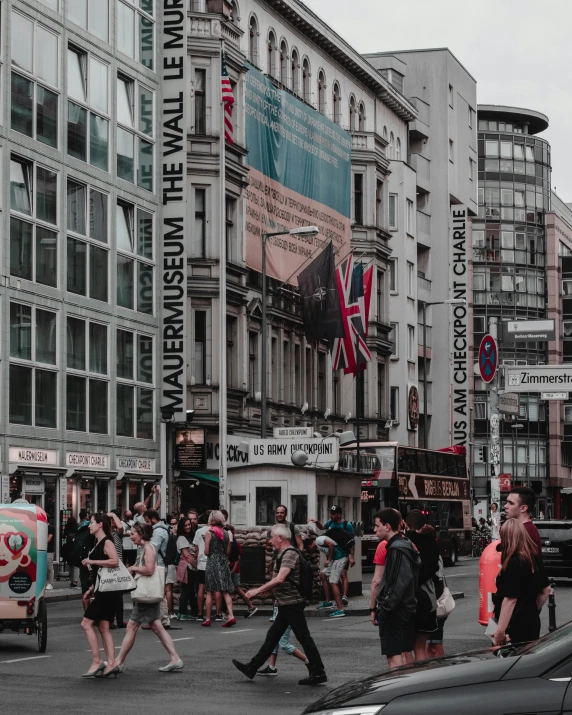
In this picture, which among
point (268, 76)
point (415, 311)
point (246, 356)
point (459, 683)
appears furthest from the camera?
point (415, 311)

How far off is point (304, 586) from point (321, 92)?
160 feet

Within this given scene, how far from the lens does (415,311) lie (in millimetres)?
74562

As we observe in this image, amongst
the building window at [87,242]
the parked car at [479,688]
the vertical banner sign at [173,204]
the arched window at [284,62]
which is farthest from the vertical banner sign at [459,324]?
the parked car at [479,688]

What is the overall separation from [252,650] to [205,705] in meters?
6.09

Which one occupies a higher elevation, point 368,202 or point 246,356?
point 368,202

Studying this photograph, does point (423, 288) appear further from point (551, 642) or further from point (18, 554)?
point (551, 642)

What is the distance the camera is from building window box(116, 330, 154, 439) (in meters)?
44.9

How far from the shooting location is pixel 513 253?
4437 inches

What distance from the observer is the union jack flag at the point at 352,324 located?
166 ft

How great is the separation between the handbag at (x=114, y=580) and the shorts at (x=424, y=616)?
13.5 feet

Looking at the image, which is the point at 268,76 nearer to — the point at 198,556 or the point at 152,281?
the point at 152,281

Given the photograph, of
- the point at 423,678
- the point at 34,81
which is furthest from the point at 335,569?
the point at 423,678

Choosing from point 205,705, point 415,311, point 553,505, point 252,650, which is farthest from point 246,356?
point 553,505

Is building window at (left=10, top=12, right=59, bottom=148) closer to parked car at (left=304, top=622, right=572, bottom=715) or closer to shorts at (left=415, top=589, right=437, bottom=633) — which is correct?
shorts at (left=415, top=589, right=437, bottom=633)
